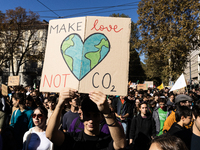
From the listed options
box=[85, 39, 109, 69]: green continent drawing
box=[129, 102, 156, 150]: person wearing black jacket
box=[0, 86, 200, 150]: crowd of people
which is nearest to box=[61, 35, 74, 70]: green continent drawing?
box=[85, 39, 109, 69]: green continent drawing

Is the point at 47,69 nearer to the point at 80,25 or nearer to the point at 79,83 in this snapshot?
the point at 79,83

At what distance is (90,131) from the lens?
2119 millimetres

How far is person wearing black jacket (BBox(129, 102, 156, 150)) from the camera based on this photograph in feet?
14.9

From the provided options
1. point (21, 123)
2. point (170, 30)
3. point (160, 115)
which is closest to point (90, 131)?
point (21, 123)

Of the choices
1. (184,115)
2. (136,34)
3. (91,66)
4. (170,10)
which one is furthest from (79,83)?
(136,34)

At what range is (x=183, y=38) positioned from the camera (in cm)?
1812

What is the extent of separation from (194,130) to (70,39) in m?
1.93

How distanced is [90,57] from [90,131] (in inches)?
33.5

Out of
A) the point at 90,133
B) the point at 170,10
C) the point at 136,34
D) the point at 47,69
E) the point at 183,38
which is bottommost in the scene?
the point at 90,133

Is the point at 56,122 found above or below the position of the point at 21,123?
above

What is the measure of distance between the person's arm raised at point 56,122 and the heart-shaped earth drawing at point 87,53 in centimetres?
30

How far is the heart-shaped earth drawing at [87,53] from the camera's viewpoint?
2205 millimetres

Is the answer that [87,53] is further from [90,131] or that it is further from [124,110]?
[124,110]

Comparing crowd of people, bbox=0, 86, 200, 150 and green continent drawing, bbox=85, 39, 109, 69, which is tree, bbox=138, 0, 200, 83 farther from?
green continent drawing, bbox=85, 39, 109, 69
